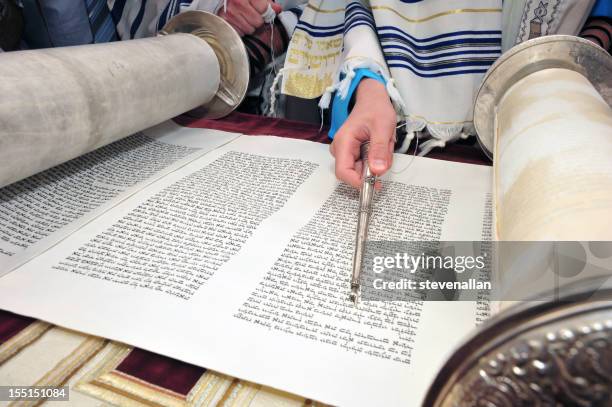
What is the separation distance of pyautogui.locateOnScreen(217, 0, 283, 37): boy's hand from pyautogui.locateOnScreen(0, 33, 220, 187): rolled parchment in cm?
11

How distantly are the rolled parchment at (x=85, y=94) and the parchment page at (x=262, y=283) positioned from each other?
9 centimetres

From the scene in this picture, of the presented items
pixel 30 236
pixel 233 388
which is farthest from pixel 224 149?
pixel 233 388

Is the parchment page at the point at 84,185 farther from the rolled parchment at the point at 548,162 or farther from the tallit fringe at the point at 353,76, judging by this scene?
the rolled parchment at the point at 548,162

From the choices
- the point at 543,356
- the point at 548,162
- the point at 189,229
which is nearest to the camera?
the point at 543,356

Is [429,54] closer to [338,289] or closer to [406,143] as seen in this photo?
[406,143]

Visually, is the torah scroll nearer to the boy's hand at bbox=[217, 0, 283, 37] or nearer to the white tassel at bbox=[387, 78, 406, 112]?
the boy's hand at bbox=[217, 0, 283, 37]

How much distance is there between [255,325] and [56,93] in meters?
0.34

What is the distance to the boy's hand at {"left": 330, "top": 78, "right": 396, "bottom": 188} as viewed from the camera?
1.60ft

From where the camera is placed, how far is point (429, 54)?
26.8 inches

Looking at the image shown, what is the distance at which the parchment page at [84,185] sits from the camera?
0.45 m

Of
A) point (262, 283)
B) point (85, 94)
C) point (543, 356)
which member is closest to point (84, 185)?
point (85, 94)

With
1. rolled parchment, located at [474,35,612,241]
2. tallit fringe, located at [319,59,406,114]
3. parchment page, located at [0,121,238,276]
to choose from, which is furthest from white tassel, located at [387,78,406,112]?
parchment page, located at [0,121,238,276]

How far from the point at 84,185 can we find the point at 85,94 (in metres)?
0.12

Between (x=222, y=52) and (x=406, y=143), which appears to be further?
(x=222, y=52)
